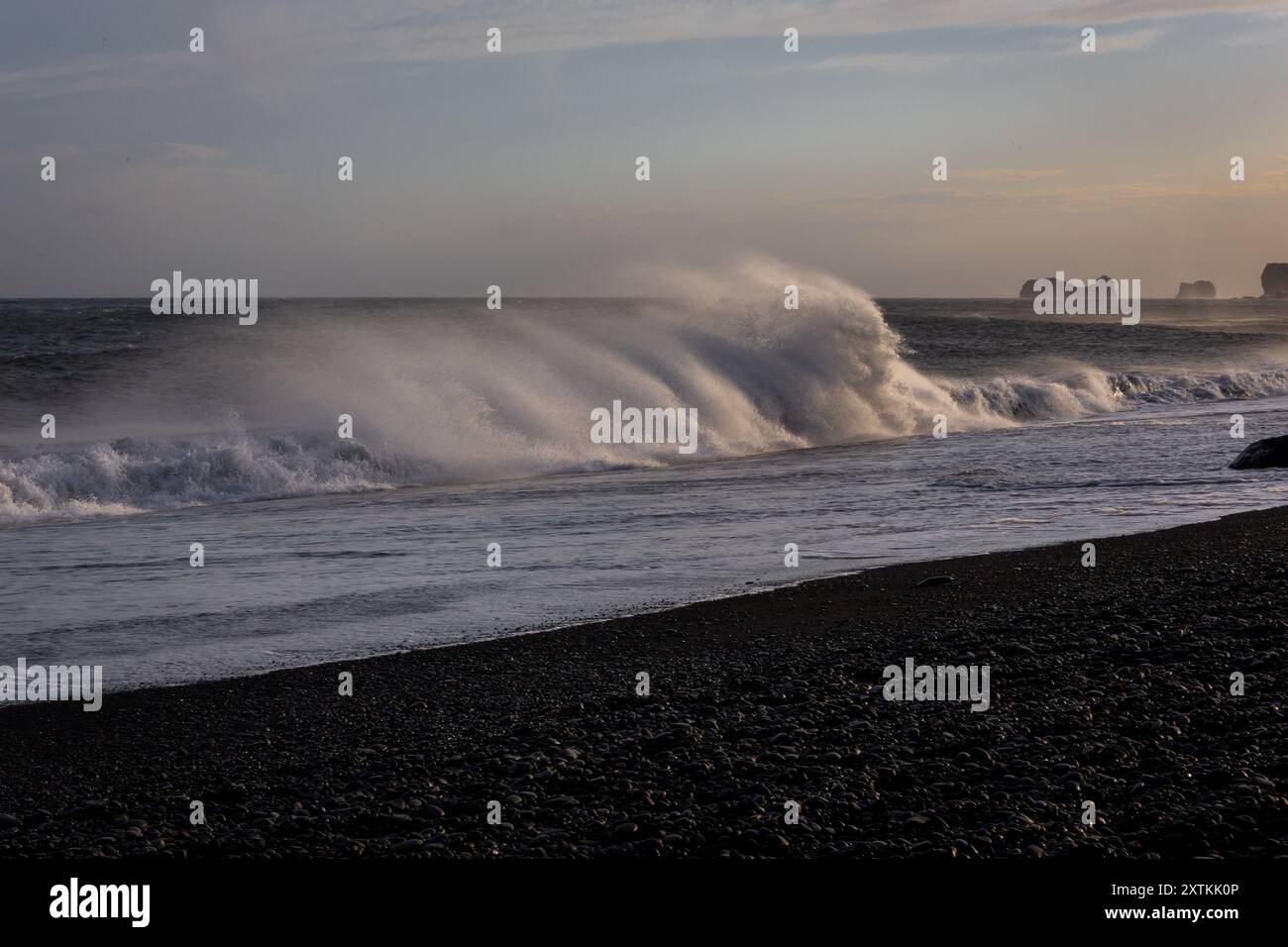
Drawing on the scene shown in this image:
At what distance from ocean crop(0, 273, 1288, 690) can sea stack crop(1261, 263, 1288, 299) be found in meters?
170

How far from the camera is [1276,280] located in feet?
614

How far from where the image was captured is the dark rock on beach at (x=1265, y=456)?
58.3 ft

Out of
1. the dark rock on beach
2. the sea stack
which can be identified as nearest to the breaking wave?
the dark rock on beach

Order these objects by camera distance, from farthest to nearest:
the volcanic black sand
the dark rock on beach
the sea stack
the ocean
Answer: the sea stack → the dark rock on beach → the ocean → the volcanic black sand

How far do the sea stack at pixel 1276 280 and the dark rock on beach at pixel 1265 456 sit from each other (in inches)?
7530

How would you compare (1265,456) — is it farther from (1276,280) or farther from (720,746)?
(1276,280)

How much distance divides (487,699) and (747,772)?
208 centimetres

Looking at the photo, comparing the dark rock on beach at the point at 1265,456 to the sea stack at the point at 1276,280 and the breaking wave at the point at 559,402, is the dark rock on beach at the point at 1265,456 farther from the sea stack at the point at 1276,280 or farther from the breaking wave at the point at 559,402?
the sea stack at the point at 1276,280

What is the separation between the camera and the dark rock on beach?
17.8 metres

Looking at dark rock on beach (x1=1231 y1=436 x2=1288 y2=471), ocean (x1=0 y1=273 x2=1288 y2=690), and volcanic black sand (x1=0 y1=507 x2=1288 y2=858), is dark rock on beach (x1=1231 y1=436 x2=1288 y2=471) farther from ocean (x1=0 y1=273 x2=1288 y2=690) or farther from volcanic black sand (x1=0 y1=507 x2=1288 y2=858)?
volcanic black sand (x1=0 y1=507 x2=1288 y2=858)

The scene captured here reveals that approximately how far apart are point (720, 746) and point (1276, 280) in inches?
8184
